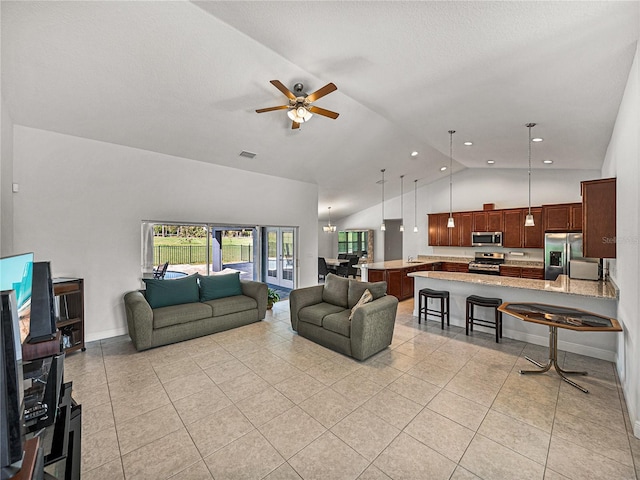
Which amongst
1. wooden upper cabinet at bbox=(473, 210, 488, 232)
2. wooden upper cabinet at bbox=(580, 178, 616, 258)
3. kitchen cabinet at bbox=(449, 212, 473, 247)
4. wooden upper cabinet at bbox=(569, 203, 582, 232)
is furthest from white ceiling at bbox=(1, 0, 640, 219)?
kitchen cabinet at bbox=(449, 212, 473, 247)

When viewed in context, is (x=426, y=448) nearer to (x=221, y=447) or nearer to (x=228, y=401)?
(x=221, y=447)

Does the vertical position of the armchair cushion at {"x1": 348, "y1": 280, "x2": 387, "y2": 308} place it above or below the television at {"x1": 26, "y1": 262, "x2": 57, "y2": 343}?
below

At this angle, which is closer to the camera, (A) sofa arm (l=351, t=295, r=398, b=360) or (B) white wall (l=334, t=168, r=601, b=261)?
(A) sofa arm (l=351, t=295, r=398, b=360)

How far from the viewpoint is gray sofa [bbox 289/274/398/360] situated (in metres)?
3.39

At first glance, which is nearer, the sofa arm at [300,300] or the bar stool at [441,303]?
the sofa arm at [300,300]

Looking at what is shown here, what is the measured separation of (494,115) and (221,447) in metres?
4.41

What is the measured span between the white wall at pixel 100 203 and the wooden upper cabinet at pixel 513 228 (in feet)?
22.0

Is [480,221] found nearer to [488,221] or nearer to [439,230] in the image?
[488,221]

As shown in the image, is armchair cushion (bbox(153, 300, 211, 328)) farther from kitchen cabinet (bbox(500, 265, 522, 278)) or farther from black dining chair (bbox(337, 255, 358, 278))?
kitchen cabinet (bbox(500, 265, 522, 278))

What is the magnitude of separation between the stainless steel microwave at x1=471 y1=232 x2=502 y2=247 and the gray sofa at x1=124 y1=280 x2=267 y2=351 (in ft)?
19.0

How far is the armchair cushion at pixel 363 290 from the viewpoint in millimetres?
3875

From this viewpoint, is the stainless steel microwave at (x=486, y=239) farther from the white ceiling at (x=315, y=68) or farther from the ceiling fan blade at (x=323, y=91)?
the ceiling fan blade at (x=323, y=91)

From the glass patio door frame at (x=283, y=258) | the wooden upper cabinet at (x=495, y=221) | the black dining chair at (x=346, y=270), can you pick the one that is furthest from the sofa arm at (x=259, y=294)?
the wooden upper cabinet at (x=495, y=221)

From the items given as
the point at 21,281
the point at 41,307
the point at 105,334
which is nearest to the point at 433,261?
the point at 105,334
